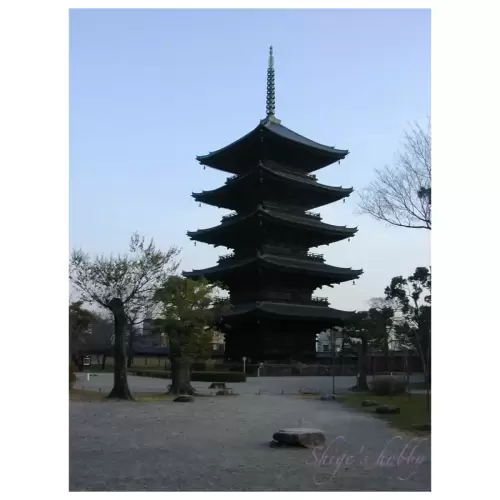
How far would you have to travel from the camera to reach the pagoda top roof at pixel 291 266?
95.6ft

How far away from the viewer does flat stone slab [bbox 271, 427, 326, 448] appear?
819 centimetres

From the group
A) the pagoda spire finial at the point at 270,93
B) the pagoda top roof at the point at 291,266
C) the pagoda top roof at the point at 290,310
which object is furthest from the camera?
the pagoda spire finial at the point at 270,93

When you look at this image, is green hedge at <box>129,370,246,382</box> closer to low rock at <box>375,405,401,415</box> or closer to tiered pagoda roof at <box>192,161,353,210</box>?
tiered pagoda roof at <box>192,161,353,210</box>

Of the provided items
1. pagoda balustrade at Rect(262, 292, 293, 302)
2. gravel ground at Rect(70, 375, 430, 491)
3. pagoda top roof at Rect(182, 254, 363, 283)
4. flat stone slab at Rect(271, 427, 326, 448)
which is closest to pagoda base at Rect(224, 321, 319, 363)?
pagoda balustrade at Rect(262, 292, 293, 302)

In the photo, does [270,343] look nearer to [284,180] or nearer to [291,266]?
[291,266]

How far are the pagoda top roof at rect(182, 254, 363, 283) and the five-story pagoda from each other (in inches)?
2.4

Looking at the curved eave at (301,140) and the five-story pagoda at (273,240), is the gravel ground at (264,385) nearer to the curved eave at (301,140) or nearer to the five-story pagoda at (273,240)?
the five-story pagoda at (273,240)

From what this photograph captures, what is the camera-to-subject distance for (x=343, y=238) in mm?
33562

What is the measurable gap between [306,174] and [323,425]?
924 inches

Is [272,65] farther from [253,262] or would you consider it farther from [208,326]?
[208,326]

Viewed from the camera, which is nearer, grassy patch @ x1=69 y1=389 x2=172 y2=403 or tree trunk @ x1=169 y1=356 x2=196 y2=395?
grassy patch @ x1=69 y1=389 x2=172 y2=403

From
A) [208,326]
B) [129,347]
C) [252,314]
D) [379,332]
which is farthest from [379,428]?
[129,347]

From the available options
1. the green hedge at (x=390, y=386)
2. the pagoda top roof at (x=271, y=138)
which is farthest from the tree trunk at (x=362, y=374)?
the pagoda top roof at (x=271, y=138)

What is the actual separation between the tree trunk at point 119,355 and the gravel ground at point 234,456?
136 inches
